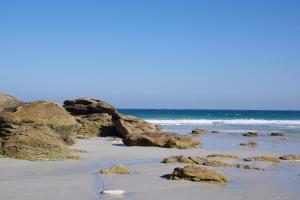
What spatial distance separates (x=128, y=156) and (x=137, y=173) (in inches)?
157

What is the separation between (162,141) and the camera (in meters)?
18.2

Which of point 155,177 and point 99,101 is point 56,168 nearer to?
point 155,177

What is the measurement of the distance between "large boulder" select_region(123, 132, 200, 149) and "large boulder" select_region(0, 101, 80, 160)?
3608mm

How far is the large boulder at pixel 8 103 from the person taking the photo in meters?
15.9

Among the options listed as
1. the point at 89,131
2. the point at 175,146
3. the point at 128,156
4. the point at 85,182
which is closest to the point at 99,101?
the point at 89,131

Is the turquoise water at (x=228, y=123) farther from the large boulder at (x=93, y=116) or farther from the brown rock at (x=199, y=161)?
the brown rock at (x=199, y=161)

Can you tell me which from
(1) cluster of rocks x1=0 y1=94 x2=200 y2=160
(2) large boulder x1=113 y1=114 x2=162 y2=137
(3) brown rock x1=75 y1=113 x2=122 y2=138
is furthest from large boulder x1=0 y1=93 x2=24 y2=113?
(3) brown rock x1=75 y1=113 x2=122 y2=138

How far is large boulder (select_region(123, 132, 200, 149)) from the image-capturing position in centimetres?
1809

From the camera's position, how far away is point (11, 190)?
805 cm

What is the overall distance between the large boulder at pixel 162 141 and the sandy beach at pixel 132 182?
517 cm

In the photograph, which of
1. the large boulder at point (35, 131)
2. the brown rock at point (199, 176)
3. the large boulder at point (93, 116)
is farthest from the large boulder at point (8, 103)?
the brown rock at point (199, 176)

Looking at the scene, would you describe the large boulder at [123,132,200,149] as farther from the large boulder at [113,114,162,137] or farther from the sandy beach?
the sandy beach

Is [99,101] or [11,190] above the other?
[99,101]

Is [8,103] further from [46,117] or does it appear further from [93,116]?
[93,116]
